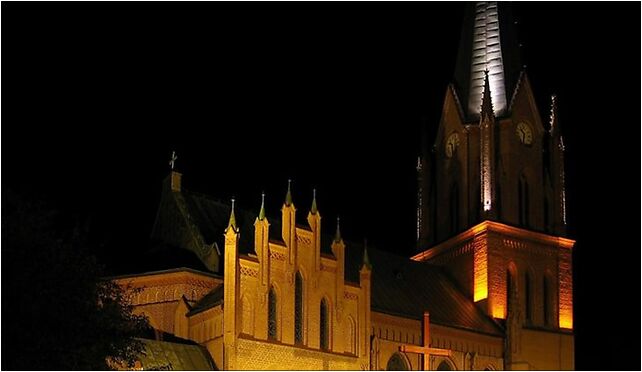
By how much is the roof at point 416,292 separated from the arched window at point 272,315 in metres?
9.40

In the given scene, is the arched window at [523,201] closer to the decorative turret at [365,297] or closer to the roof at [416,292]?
the roof at [416,292]

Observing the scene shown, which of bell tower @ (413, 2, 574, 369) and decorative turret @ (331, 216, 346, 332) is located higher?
bell tower @ (413, 2, 574, 369)

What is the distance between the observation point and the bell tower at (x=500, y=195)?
225 feet

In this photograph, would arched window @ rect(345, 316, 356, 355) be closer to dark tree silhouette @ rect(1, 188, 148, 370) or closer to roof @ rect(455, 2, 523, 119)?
dark tree silhouette @ rect(1, 188, 148, 370)

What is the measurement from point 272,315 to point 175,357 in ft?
14.4

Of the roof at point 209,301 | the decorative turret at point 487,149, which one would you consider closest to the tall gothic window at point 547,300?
the decorative turret at point 487,149

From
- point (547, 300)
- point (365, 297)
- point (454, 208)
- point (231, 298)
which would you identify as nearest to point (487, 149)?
point (454, 208)

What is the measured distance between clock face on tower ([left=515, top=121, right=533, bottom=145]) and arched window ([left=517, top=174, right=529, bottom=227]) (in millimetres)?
1969

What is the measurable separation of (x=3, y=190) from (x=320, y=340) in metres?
20.5

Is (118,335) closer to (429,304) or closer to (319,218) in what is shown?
(319,218)

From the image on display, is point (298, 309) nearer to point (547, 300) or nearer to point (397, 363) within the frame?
point (397, 363)

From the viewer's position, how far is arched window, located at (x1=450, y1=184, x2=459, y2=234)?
7238 cm

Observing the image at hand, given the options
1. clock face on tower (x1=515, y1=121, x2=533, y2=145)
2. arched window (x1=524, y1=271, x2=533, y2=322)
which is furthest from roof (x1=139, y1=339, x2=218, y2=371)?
clock face on tower (x1=515, y1=121, x2=533, y2=145)

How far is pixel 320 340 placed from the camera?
172 feet
